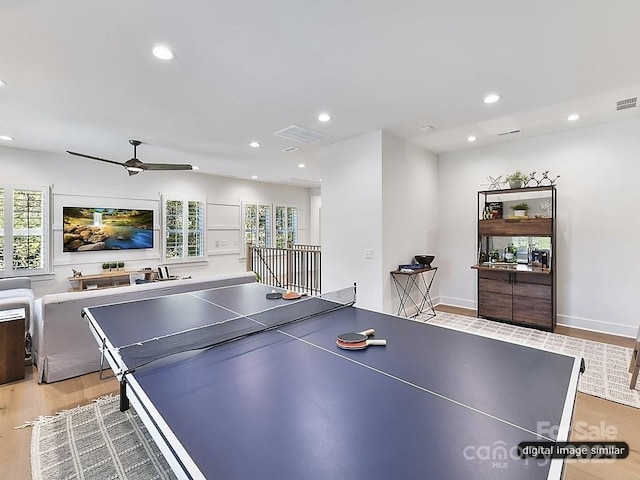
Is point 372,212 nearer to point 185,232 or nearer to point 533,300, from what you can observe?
point 533,300

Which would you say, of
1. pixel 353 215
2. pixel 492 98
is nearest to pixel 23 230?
pixel 353 215

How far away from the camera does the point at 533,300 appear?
14.6ft

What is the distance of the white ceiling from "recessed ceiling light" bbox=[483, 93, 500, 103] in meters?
0.07

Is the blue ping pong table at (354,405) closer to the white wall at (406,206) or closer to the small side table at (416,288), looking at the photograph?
the white wall at (406,206)

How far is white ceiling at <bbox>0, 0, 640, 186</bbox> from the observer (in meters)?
2.12

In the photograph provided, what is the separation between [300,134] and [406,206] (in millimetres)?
2040

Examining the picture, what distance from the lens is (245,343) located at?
165cm

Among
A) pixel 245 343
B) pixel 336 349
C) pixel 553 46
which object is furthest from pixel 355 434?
pixel 553 46

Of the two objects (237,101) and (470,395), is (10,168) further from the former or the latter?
(470,395)

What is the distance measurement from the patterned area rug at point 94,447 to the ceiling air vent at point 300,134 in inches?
147

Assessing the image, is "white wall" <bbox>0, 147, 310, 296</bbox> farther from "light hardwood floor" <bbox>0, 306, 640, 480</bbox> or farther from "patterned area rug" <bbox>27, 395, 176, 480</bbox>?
"patterned area rug" <bbox>27, 395, 176, 480</bbox>

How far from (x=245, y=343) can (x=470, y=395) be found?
108 cm

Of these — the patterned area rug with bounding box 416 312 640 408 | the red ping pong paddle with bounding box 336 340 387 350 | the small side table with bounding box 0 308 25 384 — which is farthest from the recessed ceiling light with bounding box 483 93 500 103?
the small side table with bounding box 0 308 25 384

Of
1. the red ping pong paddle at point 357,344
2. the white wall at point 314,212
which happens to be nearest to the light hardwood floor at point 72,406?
the red ping pong paddle at point 357,344
